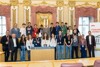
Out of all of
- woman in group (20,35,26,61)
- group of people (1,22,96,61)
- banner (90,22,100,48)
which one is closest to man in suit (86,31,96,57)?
group of people (1,22,96,61)

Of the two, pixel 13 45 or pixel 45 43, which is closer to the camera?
pixel 13 45

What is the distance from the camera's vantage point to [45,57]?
32.4 ft

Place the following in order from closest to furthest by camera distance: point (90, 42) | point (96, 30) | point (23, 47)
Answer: point (23, 47) → point (90, 42) → point (96, 30)

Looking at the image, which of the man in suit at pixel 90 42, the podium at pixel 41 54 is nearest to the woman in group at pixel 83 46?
the man in suit at pixel 90 42

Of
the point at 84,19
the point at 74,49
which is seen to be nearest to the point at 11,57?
the point at 74,49

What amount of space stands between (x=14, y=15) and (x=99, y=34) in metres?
5.38

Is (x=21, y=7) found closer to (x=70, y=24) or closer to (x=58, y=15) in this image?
(x=58, y=15)

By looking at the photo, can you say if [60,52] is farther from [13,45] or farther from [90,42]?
[13,45]

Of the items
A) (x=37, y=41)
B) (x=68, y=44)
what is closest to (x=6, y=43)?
(x=37, y=41)

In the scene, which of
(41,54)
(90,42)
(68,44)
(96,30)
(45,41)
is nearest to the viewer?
(41,54)

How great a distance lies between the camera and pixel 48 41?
36.1ft

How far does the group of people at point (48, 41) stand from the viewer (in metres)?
10.8

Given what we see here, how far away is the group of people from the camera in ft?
35.3

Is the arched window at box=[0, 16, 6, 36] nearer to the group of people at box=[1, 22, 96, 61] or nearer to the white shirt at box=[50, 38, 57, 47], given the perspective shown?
the group of people at box=[1, 22, 96, 61]
